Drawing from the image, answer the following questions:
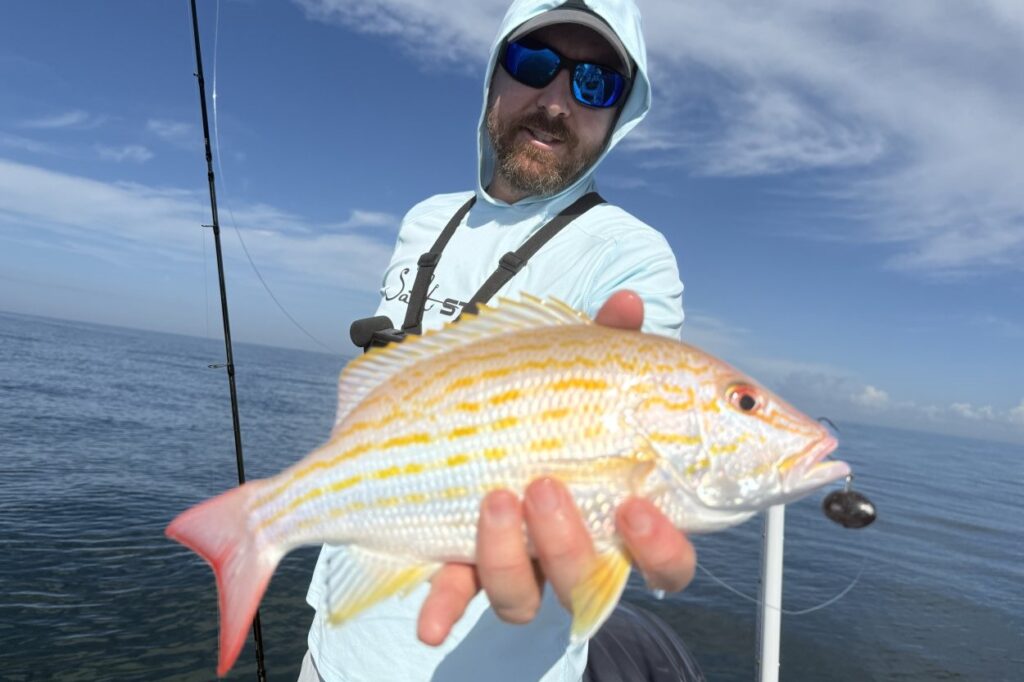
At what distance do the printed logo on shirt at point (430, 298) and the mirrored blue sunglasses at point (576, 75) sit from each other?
55.9 inches

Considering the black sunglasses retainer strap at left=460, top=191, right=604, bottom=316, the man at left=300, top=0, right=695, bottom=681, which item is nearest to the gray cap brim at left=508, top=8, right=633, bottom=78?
the man at left=300, top=0, right=695, bottom=681

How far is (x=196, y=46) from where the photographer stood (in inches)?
300

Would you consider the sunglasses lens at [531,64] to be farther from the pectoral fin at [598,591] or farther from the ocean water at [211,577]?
the ocean water at [211,577]

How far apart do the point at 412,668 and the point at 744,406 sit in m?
1.93

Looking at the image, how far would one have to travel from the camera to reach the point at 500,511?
70.6 inches

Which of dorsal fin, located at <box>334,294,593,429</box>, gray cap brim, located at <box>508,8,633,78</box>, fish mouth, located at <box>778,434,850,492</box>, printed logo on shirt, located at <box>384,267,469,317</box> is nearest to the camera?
fish mouth, located at <box>778,434,850,492</box>

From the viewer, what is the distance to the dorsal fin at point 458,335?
2170mm

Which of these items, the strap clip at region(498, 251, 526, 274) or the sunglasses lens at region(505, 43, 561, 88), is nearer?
the strap clip at region(498, 251, 526, 274)

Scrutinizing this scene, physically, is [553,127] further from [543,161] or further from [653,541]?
[653,541]

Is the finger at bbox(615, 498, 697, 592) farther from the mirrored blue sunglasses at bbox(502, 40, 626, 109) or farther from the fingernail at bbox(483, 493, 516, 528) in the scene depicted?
the mirrored blue sunglasses at bbox(502, 40, 626, 109)

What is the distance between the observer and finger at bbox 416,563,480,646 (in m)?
1.87

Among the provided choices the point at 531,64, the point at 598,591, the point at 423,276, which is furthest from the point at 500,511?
the point at 531,64

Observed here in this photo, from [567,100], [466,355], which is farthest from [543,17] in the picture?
[466,355]

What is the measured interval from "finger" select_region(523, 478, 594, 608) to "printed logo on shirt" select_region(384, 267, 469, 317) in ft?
5.30
